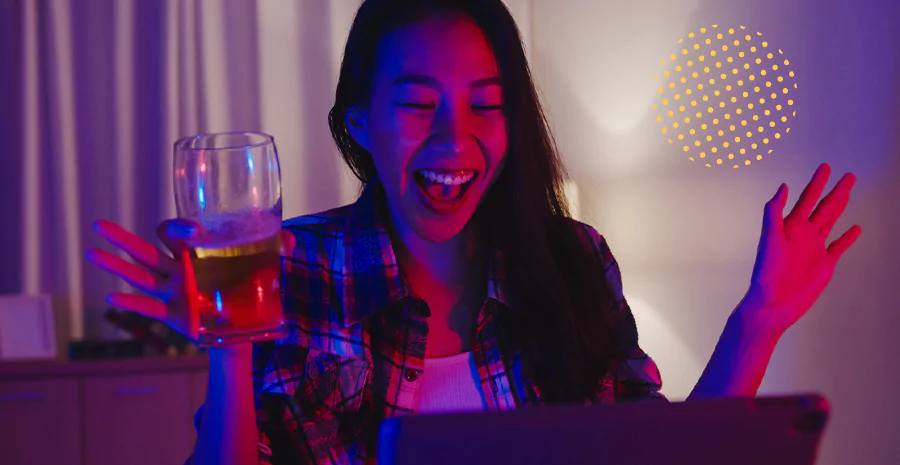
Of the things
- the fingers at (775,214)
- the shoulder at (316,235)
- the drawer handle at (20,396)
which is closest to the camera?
the fingers at (775,214)

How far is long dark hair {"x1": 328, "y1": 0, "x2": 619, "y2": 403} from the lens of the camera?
1.29 metres

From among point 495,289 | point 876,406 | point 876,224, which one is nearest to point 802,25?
point 876,224

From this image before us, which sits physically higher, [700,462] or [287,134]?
[287,134]

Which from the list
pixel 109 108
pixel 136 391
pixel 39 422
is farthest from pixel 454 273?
pixel 109 108

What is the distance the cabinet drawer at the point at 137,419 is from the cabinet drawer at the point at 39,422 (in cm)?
4

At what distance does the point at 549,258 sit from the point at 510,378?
0.22m

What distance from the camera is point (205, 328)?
0.83 meters

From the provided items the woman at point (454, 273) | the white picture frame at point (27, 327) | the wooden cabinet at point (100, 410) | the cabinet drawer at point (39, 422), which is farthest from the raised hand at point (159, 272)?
the white picture frame at point (27, 327)

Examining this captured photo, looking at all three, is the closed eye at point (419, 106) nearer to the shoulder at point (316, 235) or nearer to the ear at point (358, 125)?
the ear at point (358, 125)

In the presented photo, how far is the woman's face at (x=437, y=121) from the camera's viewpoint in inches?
48.1

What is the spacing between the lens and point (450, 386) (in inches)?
50.8

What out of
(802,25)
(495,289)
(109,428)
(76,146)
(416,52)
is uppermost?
(802,25)

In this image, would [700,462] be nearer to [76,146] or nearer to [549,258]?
[549,258]

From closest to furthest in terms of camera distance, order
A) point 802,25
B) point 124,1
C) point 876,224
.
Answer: point 876,224 < point 802,25 < point 124,1
